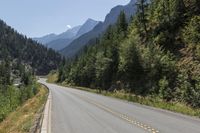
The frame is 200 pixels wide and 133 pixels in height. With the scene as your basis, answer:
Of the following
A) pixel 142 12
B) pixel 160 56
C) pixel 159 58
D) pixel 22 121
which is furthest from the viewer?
pixel 142 12

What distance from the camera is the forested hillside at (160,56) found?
45.8m

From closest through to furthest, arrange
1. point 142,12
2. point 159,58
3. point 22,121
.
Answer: point 22,121 < point 159,58 < point 142,12

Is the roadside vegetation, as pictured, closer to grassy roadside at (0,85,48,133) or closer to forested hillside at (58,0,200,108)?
A: forested hillside at (58,0,200,108)

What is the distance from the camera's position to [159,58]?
55594 mm

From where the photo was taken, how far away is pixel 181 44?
2303 inches

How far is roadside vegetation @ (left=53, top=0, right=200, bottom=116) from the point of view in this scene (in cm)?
4459

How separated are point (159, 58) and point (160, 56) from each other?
1.76ft

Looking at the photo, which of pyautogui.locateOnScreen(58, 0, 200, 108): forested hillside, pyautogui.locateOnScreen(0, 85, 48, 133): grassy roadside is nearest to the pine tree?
pyautogui.locateOnScreen(58, 0, 200, 108): forested hillside

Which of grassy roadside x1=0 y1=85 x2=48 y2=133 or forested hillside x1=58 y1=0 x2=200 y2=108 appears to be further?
forested hillside x1=58 y1=0 x2=200 y2=108

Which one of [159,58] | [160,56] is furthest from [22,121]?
[160,56]

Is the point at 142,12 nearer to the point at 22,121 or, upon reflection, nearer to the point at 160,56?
the point at 160,56

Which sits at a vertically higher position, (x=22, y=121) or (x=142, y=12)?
(x=142, y=12)

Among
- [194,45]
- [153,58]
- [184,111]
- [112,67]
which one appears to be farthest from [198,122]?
[112,67]

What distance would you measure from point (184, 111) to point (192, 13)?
38.3m
